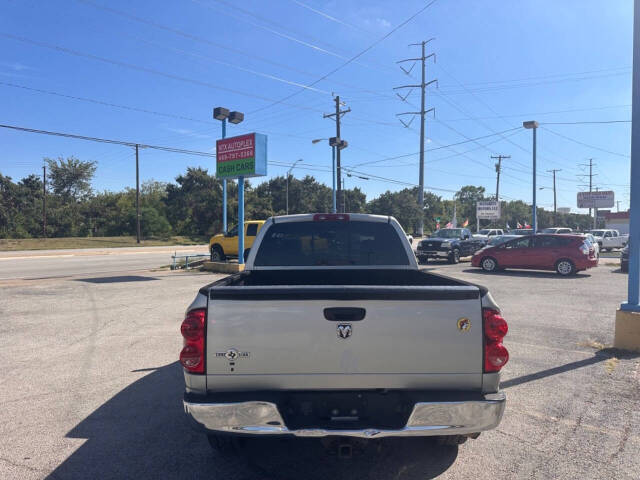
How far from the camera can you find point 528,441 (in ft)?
13.1

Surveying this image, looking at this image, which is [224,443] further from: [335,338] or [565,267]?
[565,267]

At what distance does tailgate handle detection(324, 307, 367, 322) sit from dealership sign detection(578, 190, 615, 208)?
66.1 metres

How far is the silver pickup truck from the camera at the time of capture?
295 cm

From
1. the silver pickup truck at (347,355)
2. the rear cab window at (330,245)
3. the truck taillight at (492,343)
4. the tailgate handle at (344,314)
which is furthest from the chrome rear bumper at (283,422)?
the rear cab window at (330,245)

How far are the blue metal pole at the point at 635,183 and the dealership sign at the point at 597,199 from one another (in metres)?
60.4

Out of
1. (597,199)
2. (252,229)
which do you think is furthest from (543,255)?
(597,199)

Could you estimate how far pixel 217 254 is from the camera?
2178cm

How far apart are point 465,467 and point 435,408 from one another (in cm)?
99

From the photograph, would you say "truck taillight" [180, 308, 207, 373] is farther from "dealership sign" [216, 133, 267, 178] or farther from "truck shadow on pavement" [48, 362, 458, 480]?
"dealership sign" [216, 133, 267, 178]

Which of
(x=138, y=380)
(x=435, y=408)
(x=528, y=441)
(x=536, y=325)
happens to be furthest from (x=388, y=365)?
(x=536, y=325)

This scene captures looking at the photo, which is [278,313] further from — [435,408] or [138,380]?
[138,380]

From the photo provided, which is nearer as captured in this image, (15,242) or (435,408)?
(435,408)

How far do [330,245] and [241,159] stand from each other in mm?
13832

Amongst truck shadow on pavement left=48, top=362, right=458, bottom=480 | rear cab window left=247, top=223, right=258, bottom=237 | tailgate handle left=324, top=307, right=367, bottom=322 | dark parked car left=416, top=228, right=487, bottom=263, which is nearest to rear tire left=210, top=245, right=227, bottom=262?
rear cab window left=247, top=223, right=258, bottom=237
